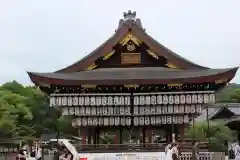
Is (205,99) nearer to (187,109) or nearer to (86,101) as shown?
(187,109)

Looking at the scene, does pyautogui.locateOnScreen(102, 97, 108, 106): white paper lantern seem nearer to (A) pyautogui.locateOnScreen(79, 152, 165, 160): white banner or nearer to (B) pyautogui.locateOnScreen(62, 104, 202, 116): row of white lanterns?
(B) pyautogui.locateOnScreen(62, 104, 202, 116): row of white lanterns

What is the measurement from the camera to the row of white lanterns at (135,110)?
2039cm

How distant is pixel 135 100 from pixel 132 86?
669mm

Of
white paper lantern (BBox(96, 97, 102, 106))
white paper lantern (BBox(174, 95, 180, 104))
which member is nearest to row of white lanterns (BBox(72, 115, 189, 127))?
white paper lantern (BBox(96, 97, 102, 106))

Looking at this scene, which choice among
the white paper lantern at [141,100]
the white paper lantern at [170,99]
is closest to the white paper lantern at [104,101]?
the white paper lantern at [141,100]

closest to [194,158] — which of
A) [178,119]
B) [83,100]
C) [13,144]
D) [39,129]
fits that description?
[178,119]

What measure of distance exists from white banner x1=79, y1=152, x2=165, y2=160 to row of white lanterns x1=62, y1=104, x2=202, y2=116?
1.94 meters

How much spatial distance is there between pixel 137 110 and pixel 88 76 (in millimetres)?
2834

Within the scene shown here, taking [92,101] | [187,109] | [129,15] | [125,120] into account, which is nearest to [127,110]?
[125,120]

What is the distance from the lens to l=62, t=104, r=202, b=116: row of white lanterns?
20.4 meters

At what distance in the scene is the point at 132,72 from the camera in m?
21.5

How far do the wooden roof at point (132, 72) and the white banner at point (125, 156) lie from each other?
322 cm

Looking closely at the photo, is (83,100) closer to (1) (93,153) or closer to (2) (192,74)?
(1) (93,153)

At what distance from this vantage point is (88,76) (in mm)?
20953
